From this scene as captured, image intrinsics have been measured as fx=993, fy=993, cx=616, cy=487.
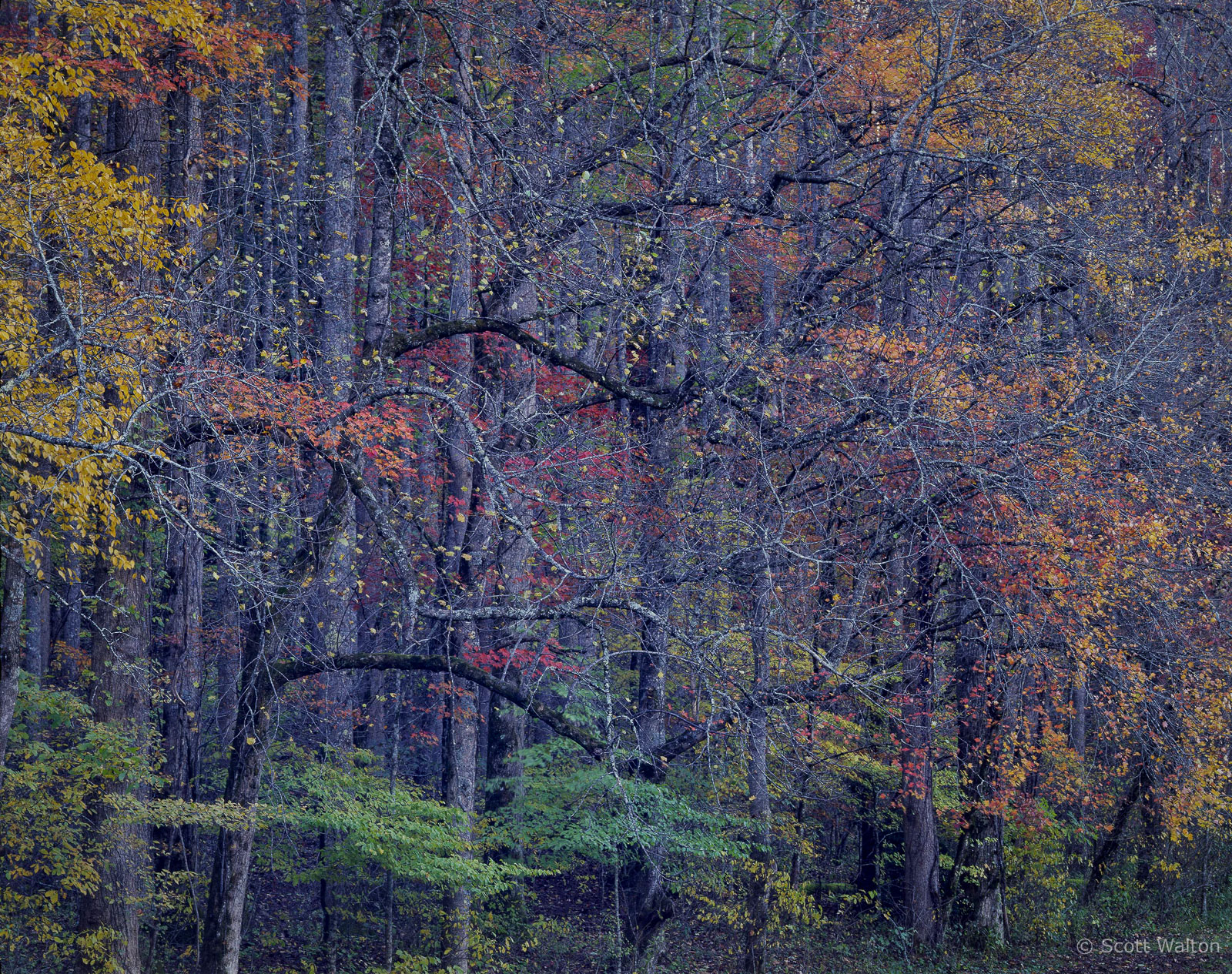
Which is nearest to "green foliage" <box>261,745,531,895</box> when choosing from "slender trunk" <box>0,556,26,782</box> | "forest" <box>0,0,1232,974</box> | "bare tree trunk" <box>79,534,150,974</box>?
"forest" <box>0,0,1232,974</box>

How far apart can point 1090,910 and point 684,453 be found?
997cm

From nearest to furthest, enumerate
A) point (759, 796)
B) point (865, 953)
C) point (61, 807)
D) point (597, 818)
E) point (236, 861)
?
point (236, 861)
point (61, 807)
point (759, 796)
point (597, 818)
point (865, 953)

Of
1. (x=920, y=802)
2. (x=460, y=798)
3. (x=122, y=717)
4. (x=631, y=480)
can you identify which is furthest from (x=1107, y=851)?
(x=122, y=717)

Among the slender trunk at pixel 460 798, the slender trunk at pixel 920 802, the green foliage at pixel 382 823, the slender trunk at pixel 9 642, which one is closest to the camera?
the slender trunk at pixel 9 642

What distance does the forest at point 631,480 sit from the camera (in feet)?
28.6

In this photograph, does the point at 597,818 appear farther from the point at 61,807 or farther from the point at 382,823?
the point at 61,807

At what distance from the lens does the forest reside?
8.71 metres

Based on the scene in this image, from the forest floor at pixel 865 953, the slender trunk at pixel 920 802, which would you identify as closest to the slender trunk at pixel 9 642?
the forest floor at pixel 865 953

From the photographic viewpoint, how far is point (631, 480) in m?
12.2

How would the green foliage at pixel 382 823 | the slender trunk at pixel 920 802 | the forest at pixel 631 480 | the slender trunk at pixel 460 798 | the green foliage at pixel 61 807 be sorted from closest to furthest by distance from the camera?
the forest at pixel 631 480, the green foliage at pixel 61 807, the green foliage at pixel 382 823, the slender trunk at pixel 460 798, the slender trunk at pixel 920 802

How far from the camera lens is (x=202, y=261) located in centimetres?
1120

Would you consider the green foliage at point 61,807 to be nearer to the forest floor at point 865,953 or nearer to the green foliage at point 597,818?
the green foliage at point 597,818

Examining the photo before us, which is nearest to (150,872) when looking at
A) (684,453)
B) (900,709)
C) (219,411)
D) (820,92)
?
(219,411)

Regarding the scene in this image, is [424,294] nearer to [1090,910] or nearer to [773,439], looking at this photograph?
[773,439]
